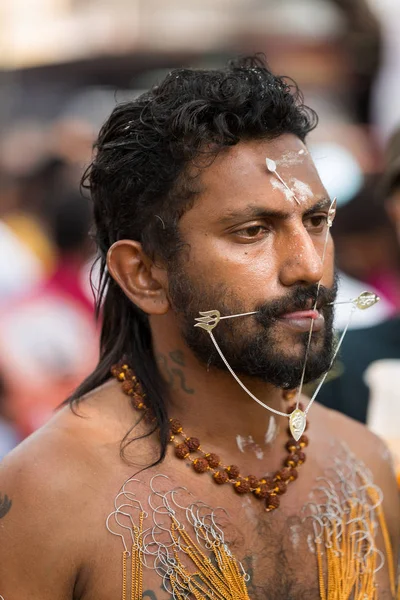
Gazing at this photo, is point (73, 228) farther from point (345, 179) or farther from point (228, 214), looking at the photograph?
point (228, 214)

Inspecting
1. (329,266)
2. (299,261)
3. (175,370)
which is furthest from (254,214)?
(175,370)

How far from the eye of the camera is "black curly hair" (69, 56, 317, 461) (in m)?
2.82

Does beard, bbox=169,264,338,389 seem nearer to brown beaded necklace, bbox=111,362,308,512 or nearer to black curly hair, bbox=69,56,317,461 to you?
black curly hair, bbox=69,56,317,461

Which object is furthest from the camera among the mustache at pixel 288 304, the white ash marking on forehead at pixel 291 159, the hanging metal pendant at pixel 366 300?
the hanging metal pendant at pixel 366 300

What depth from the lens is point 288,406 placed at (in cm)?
323

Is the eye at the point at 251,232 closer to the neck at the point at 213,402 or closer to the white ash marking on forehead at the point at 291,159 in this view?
the white ash marking on forehead at the point at 291,159

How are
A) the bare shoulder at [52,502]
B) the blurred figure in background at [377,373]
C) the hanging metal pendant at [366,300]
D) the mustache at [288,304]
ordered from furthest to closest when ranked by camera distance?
the blurred figure in background at [377,373], the hanging metal pendant at [366,300], the mustache at [288,304], the bare shoulder at [52,502]

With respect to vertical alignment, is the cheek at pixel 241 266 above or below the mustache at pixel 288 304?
above

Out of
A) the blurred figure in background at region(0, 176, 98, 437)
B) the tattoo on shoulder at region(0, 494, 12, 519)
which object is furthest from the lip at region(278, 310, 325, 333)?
the blurred figure in background at region(0, 176, 98, 437)

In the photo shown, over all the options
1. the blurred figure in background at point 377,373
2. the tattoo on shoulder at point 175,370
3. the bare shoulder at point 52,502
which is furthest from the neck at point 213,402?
the blurred figure in background at point 377,373

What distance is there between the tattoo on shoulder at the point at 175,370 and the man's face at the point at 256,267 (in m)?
0.18

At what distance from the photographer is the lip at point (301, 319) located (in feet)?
9.04

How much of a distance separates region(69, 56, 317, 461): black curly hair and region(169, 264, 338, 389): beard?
0.17 metres

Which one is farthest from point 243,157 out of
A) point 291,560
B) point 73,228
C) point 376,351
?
point 73,228
